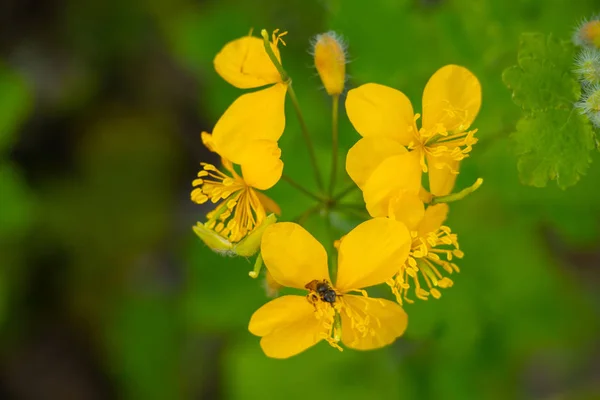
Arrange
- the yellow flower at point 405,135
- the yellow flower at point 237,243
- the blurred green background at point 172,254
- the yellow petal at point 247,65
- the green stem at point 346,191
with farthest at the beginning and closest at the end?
the blurred green background at point 172,254 < the green stem at point 346,191 < the yellow petal at point 247,65 < the yellow flower at point 405,135 < the yellow flower at point 237,243

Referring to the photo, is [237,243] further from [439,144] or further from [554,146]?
[554,146]

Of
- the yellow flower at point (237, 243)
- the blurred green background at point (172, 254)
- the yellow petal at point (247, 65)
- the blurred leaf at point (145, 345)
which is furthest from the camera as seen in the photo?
the blurred leaf at point (145, 345)

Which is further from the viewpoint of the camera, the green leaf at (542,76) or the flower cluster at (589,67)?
the green leaf at (542,76)

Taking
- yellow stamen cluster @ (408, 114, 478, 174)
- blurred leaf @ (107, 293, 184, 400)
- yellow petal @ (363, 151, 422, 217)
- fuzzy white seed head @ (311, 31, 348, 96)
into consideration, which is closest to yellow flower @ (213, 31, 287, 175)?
fuzzy white seed head @ (311, 31, 348, 96)

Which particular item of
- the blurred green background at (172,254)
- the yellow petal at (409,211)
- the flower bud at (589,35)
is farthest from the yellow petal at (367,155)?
the blurred green background at (172,254)

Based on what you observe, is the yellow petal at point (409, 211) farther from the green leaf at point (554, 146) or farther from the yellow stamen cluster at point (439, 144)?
the green leaf at point (554, 146)

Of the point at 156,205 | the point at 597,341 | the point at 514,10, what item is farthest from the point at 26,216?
the point at 597,341
